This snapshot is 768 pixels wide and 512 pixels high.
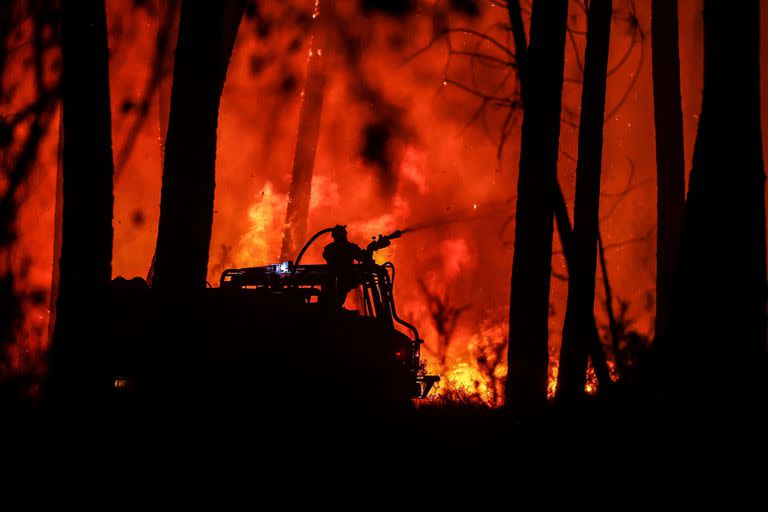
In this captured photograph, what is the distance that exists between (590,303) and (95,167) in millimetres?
6080

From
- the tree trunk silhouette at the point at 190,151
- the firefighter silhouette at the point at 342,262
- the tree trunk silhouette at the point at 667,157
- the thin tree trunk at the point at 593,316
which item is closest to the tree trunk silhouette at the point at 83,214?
the tree trunk silhouette at the point at 190,151

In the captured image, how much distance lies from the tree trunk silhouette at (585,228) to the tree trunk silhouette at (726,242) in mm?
3801

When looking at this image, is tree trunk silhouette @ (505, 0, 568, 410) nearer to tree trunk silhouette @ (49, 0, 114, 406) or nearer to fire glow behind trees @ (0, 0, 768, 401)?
tree trunk silhouette @ (49, 0, 114, 406)

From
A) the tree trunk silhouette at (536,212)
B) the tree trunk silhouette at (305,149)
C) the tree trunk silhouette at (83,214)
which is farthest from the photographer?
the tree trunk silhouette at (305,149)

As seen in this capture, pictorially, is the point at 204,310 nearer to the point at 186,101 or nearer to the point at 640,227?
the point at 186,101

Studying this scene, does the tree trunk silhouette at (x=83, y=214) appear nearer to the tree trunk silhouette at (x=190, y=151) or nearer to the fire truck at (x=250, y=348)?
the fire truck at (x=250, y=348)

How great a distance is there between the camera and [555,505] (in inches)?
202

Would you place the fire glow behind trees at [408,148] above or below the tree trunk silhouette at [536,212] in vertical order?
above

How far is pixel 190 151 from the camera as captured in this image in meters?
7.14

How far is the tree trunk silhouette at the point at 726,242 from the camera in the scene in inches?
206

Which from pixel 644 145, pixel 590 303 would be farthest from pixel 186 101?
→ pixel 644 145

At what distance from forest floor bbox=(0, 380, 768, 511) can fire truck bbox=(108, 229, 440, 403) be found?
0.21 metres

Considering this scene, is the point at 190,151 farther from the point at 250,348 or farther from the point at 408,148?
the point at 408,148

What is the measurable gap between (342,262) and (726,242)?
3641 millimetres
